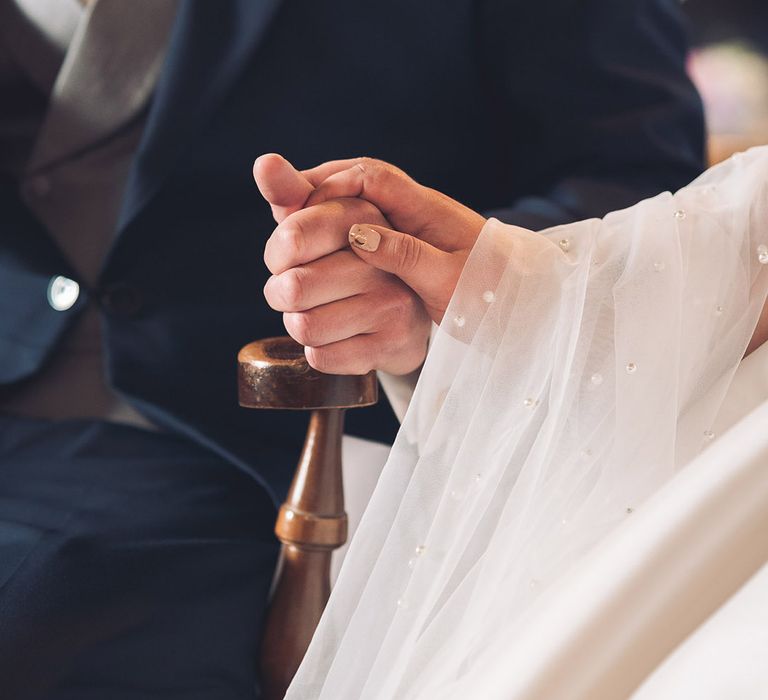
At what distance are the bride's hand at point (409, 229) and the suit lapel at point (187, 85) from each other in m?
0.30

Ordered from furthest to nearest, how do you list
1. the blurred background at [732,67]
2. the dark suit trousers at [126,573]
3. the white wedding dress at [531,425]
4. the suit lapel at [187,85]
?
1. the blurred background at [732,67]
2. the suit lapel at [187,85]
3. the dark suit trousers at [126,573]
4. the white wedding dress at [531,425]

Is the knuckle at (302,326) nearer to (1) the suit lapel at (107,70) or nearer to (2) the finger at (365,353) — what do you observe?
(2) the finger at (365,353)

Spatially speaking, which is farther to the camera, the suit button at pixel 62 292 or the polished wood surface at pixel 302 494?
the suit button at pixel 62 292

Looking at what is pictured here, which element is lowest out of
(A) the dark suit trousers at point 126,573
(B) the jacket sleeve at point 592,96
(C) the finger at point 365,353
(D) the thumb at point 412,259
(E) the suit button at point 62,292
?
(A) the dark suit trousers at point 126,573

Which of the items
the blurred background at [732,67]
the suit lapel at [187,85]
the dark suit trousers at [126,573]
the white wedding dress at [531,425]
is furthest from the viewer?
the blurred background at [732,67]

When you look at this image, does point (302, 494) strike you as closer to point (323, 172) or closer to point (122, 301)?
point (323, 172)

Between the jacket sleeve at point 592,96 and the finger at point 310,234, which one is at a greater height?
the jacket sleeve at point 592,96

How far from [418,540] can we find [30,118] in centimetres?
67

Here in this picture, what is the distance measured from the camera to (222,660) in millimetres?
594

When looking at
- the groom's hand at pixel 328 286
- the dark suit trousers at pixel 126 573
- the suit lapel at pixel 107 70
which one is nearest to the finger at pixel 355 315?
the groom's hand at pixel 328 286

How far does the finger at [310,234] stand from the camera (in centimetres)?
45

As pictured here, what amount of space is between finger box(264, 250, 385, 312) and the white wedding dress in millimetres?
52

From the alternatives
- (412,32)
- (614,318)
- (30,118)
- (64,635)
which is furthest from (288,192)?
(30,118)

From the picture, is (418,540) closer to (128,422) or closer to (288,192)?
(288,192)
